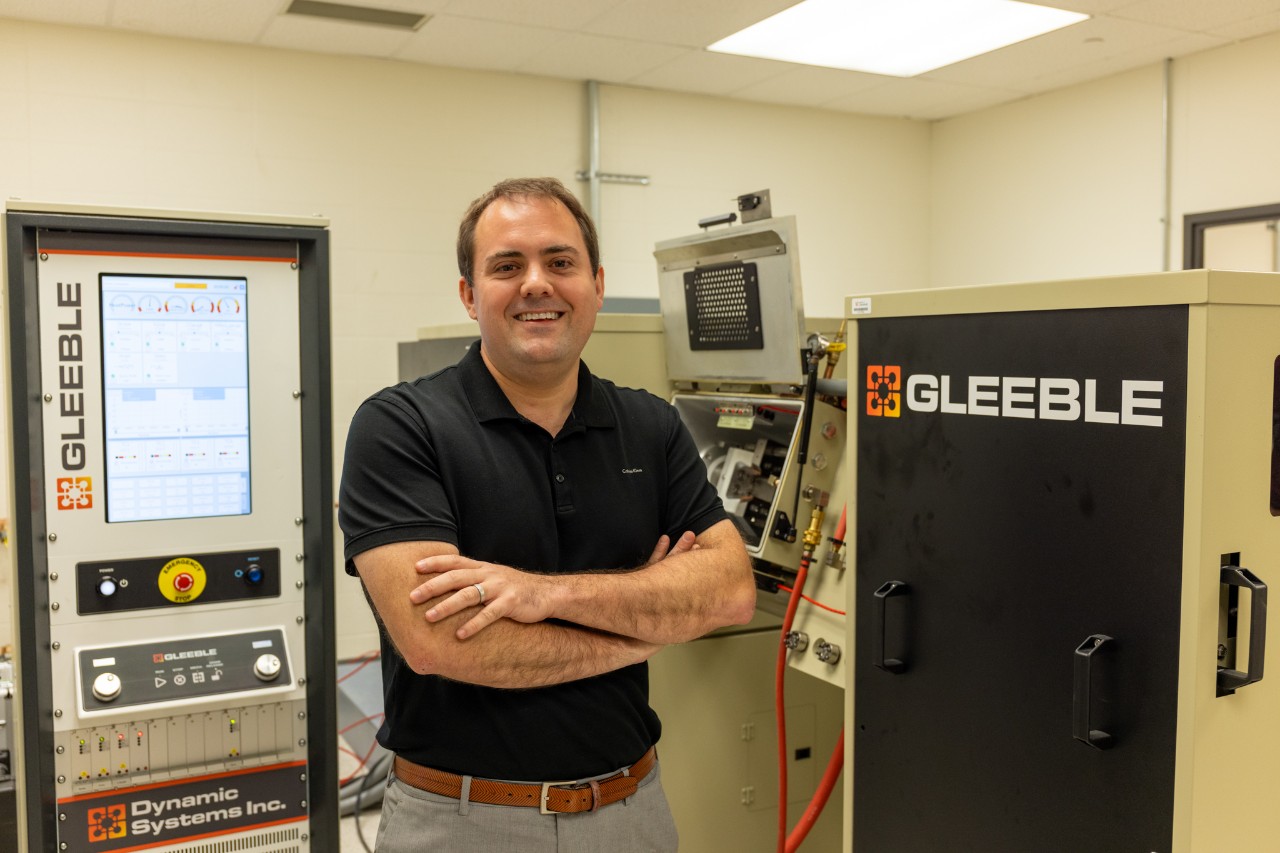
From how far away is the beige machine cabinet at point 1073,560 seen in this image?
1.31 metres

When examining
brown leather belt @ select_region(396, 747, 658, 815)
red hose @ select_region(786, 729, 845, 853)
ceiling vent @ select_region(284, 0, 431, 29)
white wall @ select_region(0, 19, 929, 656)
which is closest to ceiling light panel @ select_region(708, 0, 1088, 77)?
white wall @ select_region(0, 19, 929, 656)

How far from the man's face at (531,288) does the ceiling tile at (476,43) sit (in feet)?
9.64

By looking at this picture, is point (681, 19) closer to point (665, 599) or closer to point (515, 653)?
point (665, 599)

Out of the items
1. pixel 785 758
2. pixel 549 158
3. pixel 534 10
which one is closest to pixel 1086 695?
pixel 785 758

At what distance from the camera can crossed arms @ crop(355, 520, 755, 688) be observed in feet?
4.70

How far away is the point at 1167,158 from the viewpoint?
202 inches

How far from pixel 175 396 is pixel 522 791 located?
1.06m

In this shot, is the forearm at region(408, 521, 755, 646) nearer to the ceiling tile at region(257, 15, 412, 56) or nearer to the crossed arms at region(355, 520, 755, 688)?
the crossed arms at region(355, 520, 755, 688)

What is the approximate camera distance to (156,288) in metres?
2.00

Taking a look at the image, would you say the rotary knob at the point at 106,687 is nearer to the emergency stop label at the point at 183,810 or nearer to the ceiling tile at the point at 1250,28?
the emergency stop label at the point at 183,810

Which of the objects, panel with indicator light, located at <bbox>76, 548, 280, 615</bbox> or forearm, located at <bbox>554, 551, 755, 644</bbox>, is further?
panel with indicator light, located at <bbox>76, 548, 280, 615</bbox>

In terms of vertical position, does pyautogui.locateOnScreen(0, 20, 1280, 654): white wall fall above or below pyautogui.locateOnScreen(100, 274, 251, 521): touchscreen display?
above

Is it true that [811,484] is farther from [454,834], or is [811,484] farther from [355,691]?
[355,691]

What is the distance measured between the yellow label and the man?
0.64 metres
